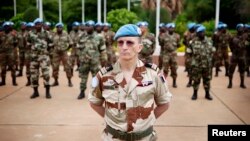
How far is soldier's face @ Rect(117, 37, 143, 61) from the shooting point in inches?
113

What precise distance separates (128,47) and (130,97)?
364 millimetres

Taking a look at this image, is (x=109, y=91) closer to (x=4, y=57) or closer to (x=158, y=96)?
(x=158, y=96)

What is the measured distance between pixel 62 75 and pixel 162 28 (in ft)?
13.6

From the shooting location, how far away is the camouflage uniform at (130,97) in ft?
9.46

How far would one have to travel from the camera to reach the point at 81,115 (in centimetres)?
764

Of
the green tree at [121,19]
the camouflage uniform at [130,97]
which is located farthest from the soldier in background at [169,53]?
the green tree at [121,19]

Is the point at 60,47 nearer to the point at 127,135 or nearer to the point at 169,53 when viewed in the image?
the point at 169,53

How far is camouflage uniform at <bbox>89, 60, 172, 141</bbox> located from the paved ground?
10.4 feet

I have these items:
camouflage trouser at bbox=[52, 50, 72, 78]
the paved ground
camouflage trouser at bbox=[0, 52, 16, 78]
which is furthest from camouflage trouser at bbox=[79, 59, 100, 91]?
camouflage trouser at bbox=[0, 52, 16, 78]

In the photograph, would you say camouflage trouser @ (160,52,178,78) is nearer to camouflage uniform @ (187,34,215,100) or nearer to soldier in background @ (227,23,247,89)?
soldier in background @ (227,23,247,89)

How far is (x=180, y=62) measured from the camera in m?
17.0

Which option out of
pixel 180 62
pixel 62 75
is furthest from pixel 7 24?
pixel 180 62

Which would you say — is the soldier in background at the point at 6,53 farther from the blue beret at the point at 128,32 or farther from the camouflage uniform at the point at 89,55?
the blue beret at the point at 128,32

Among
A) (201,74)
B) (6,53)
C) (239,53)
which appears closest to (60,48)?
(6,53)
